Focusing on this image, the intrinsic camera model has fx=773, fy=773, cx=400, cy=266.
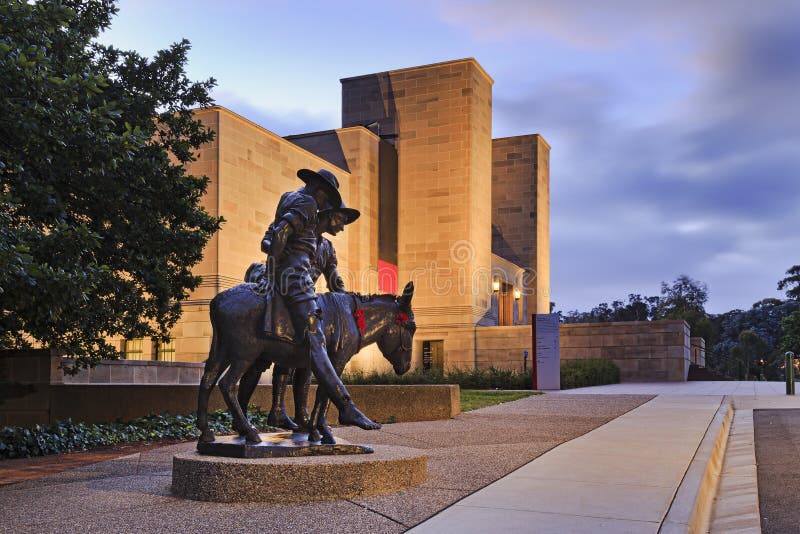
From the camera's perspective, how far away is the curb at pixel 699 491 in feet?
20.3

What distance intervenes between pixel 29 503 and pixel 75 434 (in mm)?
5801

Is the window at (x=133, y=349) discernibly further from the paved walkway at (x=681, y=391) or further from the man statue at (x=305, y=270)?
the man statue at (x=305, y=270)

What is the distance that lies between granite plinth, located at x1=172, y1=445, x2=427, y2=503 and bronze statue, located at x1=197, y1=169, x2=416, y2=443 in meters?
0.44

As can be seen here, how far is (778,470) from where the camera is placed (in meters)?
10.4

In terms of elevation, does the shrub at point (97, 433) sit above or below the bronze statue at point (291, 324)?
below

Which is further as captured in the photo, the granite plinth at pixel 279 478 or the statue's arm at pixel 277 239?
the statue's arm at pixel 277 239

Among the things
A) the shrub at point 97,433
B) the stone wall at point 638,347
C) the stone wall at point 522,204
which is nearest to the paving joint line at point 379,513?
the shrub at point 97,433

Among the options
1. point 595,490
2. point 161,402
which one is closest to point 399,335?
point 595,490

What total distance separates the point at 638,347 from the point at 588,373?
6.54 meters

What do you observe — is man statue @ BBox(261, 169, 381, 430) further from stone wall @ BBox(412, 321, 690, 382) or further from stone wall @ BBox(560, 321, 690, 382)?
stone wall @ BBox(560, 321, 690, 382)

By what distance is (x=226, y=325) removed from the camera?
24.7 feet

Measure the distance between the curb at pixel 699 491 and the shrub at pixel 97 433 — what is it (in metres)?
5.40

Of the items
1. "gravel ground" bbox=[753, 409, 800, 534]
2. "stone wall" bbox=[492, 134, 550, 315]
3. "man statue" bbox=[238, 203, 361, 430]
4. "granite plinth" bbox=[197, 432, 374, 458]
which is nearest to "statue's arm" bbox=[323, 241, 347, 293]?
"man statue" bbox=[238, 203, 361, 430]

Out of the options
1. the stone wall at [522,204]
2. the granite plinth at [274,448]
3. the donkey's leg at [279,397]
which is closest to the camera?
the granite plinth at [274,448]
